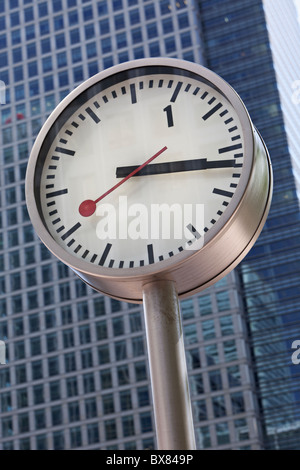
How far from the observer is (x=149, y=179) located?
2.47 meters

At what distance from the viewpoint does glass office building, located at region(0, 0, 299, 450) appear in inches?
2307

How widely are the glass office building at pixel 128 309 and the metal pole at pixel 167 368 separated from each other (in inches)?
2158

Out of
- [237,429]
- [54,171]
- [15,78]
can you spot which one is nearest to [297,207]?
[237,429]

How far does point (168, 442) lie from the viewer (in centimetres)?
213

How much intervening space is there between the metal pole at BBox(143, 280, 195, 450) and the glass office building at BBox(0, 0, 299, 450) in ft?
180

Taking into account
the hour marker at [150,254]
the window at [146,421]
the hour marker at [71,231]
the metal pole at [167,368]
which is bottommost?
the metal pole at [167,368]

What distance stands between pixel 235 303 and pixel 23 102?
25.2 m

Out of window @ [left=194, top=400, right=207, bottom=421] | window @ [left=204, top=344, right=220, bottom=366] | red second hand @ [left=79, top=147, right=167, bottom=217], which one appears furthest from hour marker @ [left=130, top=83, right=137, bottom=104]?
window @ [left=204, top=344, right=220, bottom=366]

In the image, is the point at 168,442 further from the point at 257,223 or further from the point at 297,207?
the point at 297,207

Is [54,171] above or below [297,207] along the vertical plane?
below

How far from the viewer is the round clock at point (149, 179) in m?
2.34

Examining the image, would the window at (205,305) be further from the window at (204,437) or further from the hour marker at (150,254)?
the hour marker at (150,254)

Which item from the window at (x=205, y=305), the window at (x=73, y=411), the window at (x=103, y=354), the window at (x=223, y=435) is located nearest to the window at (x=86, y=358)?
the window at (x=103, y=354)

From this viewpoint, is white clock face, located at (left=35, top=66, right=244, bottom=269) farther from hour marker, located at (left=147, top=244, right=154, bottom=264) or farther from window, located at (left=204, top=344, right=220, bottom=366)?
window, located at (left=204, top=344, right=220, bottom=366)
